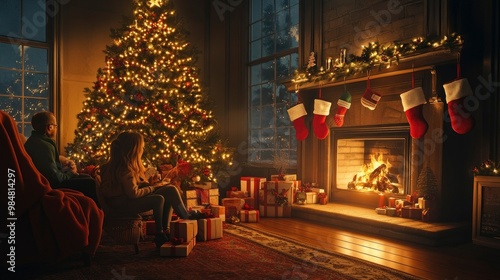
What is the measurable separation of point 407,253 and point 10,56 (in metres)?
5.36

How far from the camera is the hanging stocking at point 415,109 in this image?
3.77m

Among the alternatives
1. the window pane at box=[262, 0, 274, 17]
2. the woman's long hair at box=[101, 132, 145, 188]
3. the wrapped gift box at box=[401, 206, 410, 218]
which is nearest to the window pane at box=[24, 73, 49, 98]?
the woman's long hair at box=[101, 132, 145, 188]

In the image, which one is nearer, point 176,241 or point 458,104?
point 176,241

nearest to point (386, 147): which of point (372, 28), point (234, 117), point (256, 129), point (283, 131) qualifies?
point (372, 28)

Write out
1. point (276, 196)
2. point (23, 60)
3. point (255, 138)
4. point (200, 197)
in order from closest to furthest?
point (200, 197) → point (276, 196) → point (23, 60) → point (255, 138)

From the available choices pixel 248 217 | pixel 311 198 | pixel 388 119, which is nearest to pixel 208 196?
pixel 248 217

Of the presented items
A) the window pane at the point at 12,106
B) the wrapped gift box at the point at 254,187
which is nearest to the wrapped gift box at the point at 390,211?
the wrapped gift box at the point at 254,187

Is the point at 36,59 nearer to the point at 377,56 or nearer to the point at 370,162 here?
the point at 377,56

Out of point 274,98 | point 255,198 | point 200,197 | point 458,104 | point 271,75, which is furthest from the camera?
point 271,75

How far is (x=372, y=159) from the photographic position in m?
4.76

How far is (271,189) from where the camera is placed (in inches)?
193

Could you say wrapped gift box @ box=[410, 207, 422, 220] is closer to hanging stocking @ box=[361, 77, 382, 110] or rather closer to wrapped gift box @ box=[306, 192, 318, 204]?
hanging stocking @ box=[361, 77, 382, 110]

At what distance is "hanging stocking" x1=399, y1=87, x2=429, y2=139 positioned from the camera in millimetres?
3768

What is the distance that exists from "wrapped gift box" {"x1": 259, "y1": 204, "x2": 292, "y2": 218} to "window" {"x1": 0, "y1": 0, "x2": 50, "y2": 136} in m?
3.38
